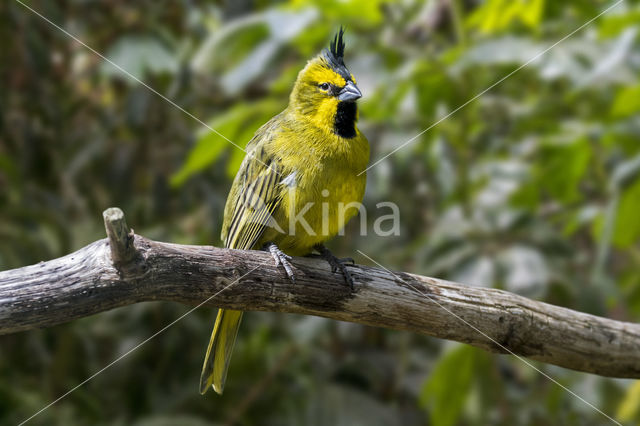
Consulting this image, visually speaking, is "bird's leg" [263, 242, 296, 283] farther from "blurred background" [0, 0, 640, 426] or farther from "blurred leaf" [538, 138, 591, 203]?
"blurred leaf" [538, 138, 591, 203]

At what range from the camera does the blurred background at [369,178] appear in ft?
9.07

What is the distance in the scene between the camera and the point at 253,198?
2225 mm

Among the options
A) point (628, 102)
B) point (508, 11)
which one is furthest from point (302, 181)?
point (628, 102)

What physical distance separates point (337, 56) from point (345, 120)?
0.85 feet

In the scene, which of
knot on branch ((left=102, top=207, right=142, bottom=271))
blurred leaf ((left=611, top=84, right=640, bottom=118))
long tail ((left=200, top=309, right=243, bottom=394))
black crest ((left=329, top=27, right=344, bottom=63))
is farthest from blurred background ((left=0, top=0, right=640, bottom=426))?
knot on branch ((left=102, top=207, right=142, bottom=271))

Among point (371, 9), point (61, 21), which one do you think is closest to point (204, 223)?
point (61, 21)

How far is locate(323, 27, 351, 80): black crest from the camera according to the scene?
Result: 2324mm

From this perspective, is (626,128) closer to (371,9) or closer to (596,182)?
(596,182)

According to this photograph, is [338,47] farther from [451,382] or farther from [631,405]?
[631,405]

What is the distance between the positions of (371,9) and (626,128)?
1.20 meters

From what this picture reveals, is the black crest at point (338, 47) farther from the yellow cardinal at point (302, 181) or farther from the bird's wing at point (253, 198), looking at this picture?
the bird's wing at point (253, 198)

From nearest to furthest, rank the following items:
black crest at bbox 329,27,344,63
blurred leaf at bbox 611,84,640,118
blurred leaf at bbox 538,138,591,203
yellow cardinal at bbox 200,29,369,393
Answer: yellow cardinal at bbox 200,29,369,393 → black crest at bbox 329,27,344,63 → blurred leaf at bbox 611,84,640,118 → blurred leaf at bbox 538,138,591,203

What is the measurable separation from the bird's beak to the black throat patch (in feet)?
0.12

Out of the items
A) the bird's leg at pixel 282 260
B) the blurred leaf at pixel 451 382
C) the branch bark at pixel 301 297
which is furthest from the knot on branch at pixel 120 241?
the blurred leaf at pixel 451 382
